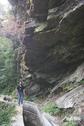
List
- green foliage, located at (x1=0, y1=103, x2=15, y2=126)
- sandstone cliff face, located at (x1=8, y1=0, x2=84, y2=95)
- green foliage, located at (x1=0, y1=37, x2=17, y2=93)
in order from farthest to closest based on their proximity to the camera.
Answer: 1. green foliage, located at (x1=0, y1=37, x2=17, y2=93)
2. sandstone cliff face, located at (x1=8, y1=0, x2=84, y2=95)
3. green foliage, located at (x1=0, y1=103, x2=15, y2=126)

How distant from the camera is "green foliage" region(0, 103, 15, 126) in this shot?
976cm

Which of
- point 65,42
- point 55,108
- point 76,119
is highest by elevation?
point 65,42

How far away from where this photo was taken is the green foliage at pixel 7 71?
2953 centimetres

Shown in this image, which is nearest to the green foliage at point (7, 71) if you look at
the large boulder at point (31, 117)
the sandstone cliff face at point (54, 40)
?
the sandstone cliff face at point (54, 40)

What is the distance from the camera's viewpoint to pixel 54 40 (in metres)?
20.0

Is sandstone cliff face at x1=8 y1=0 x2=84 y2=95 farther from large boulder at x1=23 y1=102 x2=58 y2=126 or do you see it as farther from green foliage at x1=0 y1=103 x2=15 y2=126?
large boulder at x1=23 y1=102 x2=58 y2=126

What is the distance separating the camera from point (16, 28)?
106ft

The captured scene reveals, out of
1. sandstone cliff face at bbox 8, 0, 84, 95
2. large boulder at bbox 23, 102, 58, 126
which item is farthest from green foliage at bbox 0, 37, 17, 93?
large boulder at bbox 23, 102, 58, 126

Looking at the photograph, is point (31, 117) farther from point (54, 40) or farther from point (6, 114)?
point (54, 40)

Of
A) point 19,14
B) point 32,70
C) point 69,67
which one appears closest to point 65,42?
point 69,67

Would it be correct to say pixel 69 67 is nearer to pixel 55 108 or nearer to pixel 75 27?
pixel 75 27

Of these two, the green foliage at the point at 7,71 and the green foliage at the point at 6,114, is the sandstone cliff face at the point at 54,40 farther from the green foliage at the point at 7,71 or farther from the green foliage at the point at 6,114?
the green foliage at the point at 6,114

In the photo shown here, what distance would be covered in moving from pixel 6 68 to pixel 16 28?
5.23 meters

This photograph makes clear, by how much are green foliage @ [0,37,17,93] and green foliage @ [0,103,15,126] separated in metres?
17.1
